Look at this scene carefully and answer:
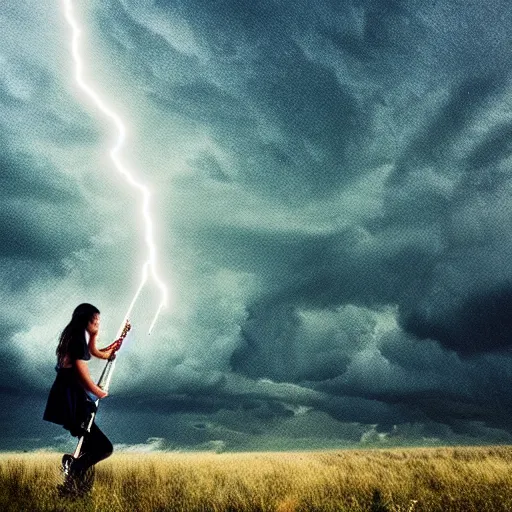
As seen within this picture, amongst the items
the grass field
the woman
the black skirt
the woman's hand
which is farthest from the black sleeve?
the grass field

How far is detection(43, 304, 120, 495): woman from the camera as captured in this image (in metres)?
5.94

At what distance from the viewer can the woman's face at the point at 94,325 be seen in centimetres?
622

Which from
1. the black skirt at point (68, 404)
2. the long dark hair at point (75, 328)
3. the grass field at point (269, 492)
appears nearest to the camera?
the grass field at point (269, 492)

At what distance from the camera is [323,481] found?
7941 mm

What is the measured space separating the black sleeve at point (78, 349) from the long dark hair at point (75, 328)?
0.14 feet

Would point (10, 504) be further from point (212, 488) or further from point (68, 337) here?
point (212, 488)

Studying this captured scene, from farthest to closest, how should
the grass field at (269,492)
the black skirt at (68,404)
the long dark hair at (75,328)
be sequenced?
the long dark hair at (75,328) → the black skirt at (68,404) → the grass field at (269,492)

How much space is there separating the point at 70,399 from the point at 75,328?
3.26 ft

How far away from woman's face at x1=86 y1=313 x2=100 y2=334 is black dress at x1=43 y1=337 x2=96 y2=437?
0.61 feet

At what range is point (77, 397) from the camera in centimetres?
606

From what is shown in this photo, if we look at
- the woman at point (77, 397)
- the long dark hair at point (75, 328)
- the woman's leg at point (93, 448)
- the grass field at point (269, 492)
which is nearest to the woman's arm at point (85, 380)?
the woman at point (77, 397)

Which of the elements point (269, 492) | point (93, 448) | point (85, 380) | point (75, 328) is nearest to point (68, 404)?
point (85, 380)

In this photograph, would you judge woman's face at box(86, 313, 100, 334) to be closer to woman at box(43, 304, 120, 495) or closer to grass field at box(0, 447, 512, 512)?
woman at box(43, 304, 120, 495)

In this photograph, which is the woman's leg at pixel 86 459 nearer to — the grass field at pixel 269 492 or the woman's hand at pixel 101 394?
the grass field at pixel 269 492
